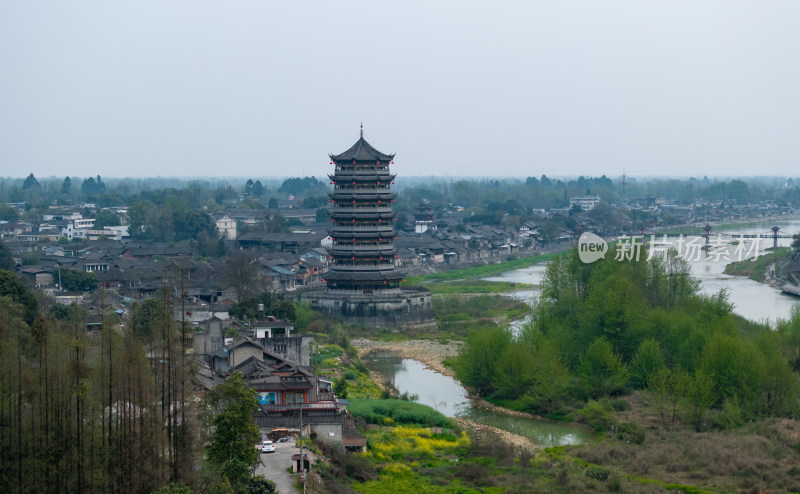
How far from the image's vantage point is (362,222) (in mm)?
43562

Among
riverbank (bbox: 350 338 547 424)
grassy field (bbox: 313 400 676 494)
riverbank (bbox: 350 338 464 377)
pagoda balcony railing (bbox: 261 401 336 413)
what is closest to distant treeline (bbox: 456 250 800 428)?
riverbank (bbox: 350 338 547 424)

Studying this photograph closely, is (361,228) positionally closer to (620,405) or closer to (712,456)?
(620,405)

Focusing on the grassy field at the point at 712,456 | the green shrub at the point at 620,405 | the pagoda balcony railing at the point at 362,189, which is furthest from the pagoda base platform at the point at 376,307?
the grassy field at the point at 712,456

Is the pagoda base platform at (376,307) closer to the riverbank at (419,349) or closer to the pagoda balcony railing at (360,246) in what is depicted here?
the pagoda balcony railing at (360,246)

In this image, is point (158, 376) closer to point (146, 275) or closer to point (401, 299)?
point (401, 299)

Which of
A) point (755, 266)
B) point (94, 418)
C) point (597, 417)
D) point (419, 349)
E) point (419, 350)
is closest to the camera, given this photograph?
point (94, 418)

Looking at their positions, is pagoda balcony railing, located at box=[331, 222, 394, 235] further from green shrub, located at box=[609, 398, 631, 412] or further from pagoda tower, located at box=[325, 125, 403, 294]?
green shrub, located at box=[609, 398, 631, 412]

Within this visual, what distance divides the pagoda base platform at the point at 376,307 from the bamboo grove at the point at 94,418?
24649 millimetres

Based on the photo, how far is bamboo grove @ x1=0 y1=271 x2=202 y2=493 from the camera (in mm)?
14773

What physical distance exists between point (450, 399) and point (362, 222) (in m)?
15.8

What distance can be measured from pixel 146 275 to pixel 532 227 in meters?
47.8

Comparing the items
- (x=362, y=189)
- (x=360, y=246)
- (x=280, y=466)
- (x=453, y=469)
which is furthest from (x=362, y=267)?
(x=280, y=466)

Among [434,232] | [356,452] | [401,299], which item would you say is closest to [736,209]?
[434,232]

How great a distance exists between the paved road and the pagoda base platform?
22.8m
